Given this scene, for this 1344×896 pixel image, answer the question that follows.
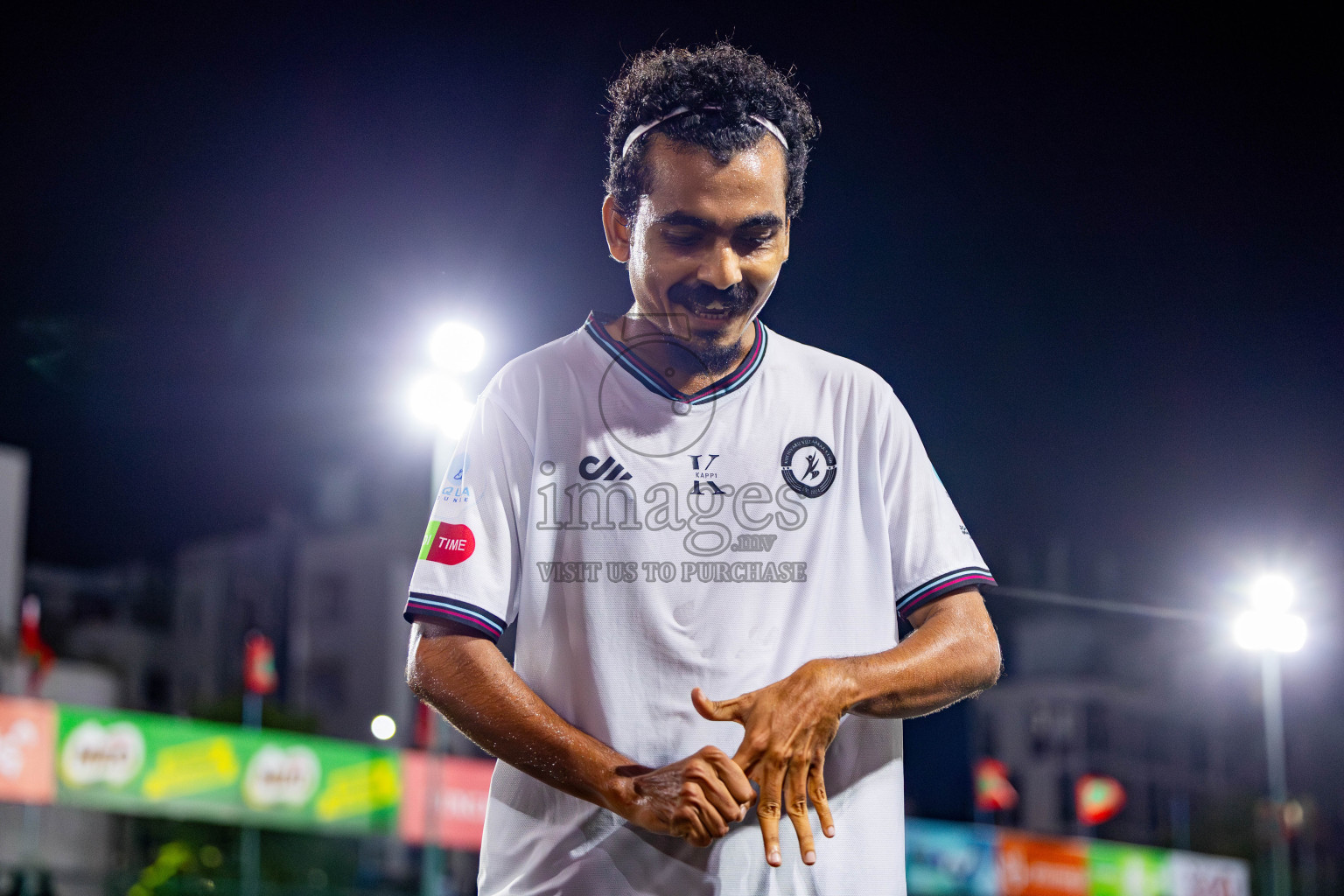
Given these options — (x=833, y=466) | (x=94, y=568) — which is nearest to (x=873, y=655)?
(x=833, y=466)

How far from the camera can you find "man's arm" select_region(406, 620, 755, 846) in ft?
4.60

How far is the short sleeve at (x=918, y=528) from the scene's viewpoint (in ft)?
5.49

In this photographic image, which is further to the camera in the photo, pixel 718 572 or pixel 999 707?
pixel 999 707

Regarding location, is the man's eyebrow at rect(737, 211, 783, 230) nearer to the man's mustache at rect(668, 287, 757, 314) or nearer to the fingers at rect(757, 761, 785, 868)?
the man's mustache at rect(668, 287, 757, 314)

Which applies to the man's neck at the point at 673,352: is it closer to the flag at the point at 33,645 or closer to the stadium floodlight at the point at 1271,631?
the stadium floodlight at the point at 1271,631

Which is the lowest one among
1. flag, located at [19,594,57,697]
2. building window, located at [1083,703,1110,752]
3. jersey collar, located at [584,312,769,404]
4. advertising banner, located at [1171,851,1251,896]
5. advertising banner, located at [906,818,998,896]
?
advertising banner, located at [1171,851,1251,896]

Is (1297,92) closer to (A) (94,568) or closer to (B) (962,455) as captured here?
(B) (962,455)

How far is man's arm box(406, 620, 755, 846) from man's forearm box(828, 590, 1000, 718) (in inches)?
8.1

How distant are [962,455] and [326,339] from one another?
149 inches

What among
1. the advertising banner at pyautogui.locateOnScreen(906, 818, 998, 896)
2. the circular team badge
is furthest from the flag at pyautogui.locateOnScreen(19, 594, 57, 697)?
the circular team badge

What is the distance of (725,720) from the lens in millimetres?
1496

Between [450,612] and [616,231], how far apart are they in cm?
66

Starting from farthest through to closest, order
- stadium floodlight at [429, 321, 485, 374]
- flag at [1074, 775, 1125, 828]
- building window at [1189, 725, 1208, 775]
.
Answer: building window at [1189, 725, 1208, 775] → flag at [1074, 775, 1125, 828] → stadium floodlight at [429, 321, 485, 374]

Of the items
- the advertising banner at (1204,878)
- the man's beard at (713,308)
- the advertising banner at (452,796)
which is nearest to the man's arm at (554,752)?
the man's beard at (713,308)
